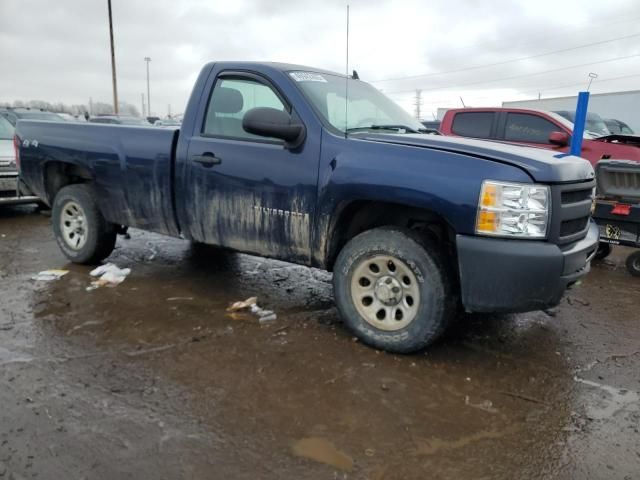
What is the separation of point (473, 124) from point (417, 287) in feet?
19.7

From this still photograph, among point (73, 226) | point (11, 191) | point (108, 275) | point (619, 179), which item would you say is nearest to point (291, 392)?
point (108, 275)

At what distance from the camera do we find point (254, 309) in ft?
13.9

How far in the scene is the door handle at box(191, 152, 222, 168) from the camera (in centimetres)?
405

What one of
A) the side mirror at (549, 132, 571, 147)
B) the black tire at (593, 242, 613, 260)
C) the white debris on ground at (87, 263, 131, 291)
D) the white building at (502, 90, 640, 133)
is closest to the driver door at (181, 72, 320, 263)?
the white debris on ground at (87, 263, 131, 291)

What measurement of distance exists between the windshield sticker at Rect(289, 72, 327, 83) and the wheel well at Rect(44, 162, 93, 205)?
2.66 m

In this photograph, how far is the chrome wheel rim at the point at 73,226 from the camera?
17.2ft

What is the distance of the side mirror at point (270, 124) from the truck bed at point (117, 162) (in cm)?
109

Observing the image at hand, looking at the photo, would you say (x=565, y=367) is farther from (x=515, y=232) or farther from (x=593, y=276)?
(x=593, y=276)

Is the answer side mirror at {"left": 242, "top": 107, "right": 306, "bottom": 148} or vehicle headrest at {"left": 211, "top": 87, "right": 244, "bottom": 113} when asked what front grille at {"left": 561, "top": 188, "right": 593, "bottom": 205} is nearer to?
side mirror at {"left": 242, "top": 107, "right": 306, "bottom": 148}

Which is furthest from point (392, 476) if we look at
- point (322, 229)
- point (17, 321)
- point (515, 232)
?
point (17, 321)

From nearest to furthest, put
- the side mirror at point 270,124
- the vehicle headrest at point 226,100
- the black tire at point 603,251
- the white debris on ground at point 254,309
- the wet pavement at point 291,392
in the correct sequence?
the wet pavement at point 291,392 < the side mirror at point 270,124 < the white debris on ground at point 254,309 < the vehicle headrest at point 226,100 < the black tire at point 603,251

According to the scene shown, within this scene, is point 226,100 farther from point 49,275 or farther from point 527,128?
point 527,128

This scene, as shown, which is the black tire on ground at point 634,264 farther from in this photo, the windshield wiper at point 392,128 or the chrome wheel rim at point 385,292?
the chrome wheel rim at point 385,292

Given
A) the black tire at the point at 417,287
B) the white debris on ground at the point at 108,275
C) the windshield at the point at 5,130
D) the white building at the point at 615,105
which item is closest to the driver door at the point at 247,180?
the black tire at the point at 417,287
